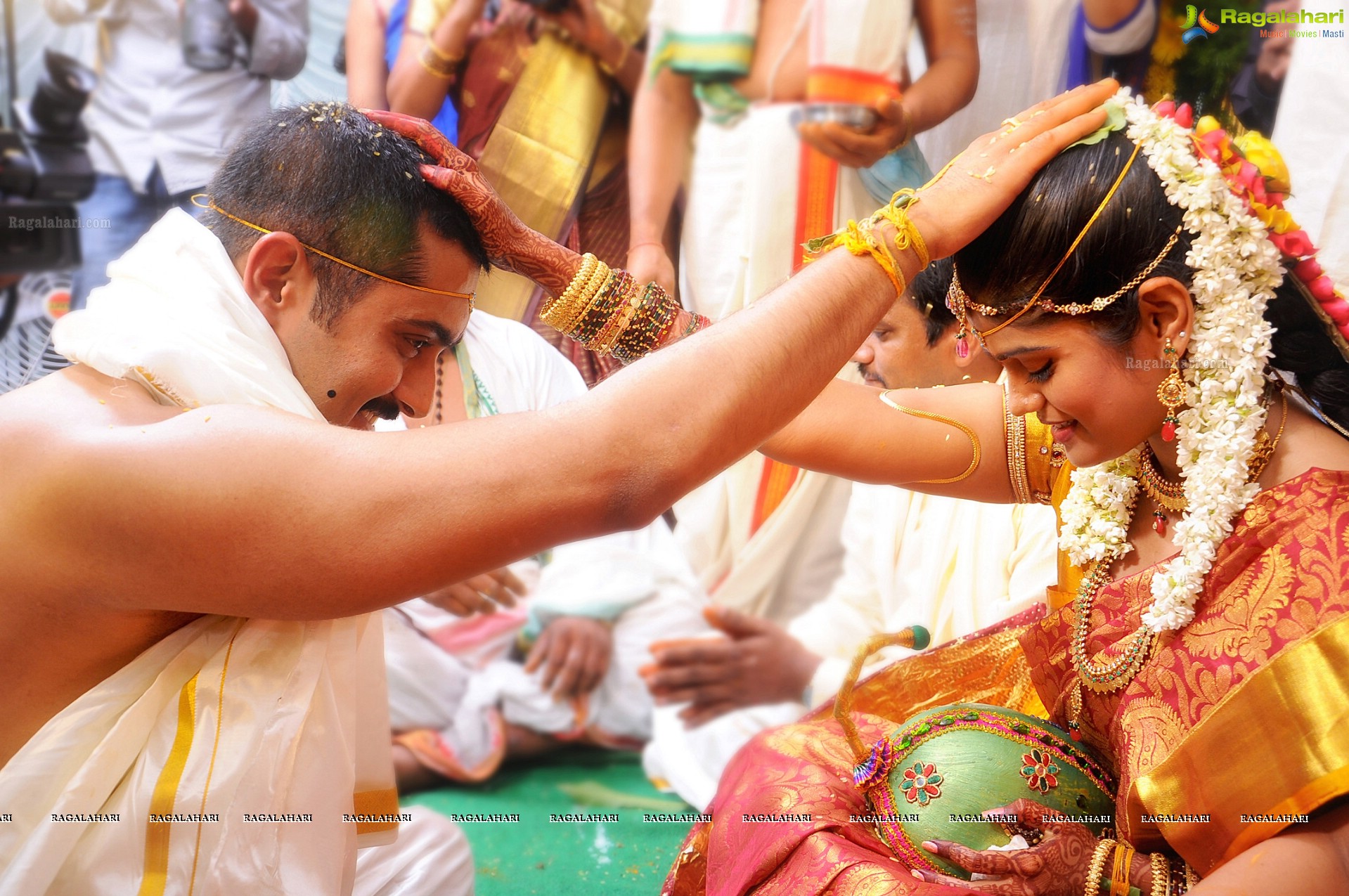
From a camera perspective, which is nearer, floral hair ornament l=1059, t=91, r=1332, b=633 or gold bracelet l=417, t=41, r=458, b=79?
floral hair ornament l=1059, t=91, r=1332, b=633

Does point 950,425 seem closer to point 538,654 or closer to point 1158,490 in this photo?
point 1158,490

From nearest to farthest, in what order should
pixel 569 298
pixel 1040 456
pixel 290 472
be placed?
pixel 290 472, pixel 569 298, pixel 1040 456

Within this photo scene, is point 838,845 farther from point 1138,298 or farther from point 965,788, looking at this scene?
point 1138,298

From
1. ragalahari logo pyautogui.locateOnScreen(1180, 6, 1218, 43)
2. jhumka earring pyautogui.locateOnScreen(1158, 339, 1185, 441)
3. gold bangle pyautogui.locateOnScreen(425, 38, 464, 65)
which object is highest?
ragalahari logo pyautogui.locateOnScreen(1180, 6, 1218, 43)

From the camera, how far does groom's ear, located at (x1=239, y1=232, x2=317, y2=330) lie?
1.78 metres

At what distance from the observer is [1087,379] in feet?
5.66

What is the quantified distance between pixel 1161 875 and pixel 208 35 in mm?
4132

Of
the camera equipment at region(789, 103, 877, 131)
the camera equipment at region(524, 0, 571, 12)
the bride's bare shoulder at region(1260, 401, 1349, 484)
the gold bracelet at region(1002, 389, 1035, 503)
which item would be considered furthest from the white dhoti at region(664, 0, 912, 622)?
the bride's bare shoulder at region(1260, 401, 1349, 484)

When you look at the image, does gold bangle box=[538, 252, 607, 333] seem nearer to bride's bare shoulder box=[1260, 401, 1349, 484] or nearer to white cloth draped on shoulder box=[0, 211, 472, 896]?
white cloth draped on shoulder box=[0, 211, 472, 896]

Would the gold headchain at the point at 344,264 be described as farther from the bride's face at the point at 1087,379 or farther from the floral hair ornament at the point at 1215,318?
the floral hair ornament at the point at 1215,318

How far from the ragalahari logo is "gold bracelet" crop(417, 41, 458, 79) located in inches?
92.7

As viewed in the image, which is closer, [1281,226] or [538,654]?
[1281,226]

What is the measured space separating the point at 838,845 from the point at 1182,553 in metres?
0.78

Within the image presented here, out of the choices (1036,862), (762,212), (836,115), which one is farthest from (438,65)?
(1036,862)
